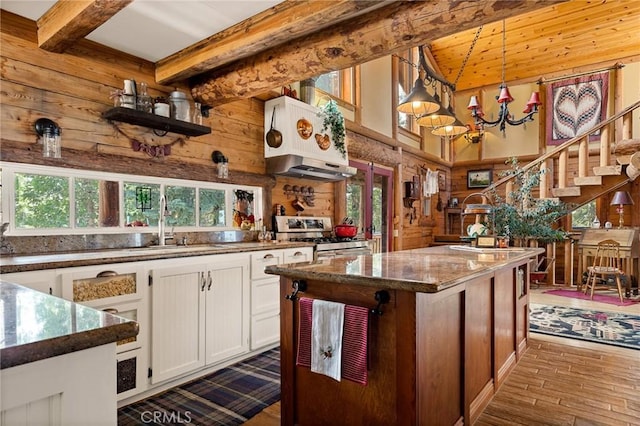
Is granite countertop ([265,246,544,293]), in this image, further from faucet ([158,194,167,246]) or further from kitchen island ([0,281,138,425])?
faucet ([158,194,167,246])

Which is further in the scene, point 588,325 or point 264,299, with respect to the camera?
point 588,325

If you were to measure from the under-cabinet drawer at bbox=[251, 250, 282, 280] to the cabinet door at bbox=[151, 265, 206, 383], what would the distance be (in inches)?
20.6

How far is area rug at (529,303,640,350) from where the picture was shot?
3855 mm

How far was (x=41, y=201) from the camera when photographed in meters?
2.72

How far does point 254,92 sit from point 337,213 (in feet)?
8.41

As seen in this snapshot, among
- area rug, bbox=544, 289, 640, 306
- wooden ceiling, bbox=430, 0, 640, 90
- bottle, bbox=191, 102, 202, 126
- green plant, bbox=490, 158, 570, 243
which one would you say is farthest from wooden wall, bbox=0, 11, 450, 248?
wooden ceiling, bbox=430, 0, 640, 90

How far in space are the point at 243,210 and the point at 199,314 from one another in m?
1.46

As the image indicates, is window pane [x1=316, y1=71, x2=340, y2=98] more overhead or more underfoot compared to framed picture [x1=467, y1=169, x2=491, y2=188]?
more overhead

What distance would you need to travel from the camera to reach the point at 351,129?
5.63 meters

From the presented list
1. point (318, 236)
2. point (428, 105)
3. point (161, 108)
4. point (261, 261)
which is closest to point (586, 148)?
point (428, 105)

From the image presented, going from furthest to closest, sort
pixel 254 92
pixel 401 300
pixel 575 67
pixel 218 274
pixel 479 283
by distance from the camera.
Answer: pixel 575 67
pixel 254 92
pixel 218 274
pixel 479 283
pixel 401 300

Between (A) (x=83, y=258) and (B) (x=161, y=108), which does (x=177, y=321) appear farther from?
(B) (x=161, y=108)

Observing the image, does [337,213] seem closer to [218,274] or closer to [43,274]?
[218,274]

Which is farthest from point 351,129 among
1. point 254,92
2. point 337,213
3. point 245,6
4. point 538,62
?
point 538,62
